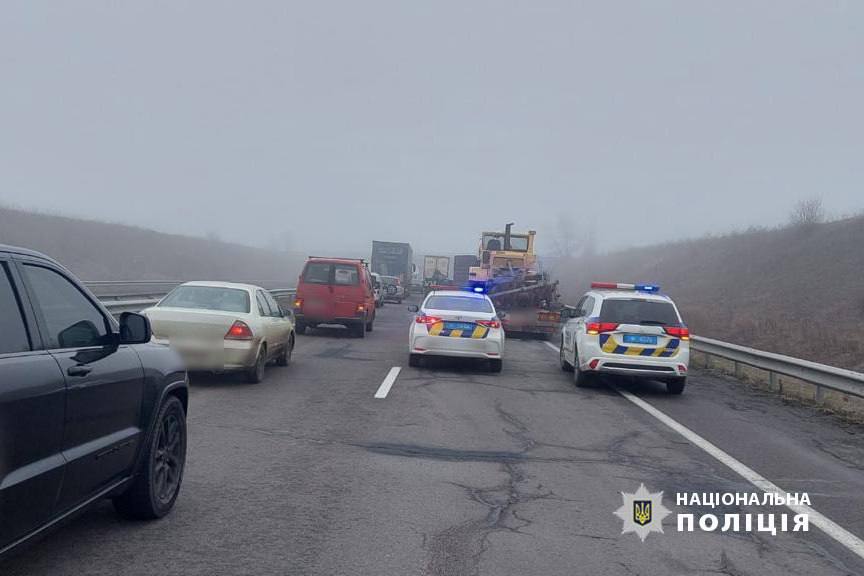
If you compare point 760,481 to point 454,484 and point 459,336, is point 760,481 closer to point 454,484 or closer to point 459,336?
point 454,484

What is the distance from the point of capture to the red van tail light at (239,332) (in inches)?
468

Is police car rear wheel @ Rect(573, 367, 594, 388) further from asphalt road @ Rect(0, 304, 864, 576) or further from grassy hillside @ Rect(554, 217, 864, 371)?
grassy hillside @ Rect(554, 217, 864, 371)

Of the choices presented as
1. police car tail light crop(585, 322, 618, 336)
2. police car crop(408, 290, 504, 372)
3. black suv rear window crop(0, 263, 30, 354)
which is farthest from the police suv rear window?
black suv rear window crop(0, 263, 30, 354)

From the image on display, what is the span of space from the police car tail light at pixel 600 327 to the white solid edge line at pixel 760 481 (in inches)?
58.5

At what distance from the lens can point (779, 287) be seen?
1454 inches

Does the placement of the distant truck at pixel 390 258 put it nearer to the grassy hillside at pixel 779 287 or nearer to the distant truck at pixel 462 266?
the distant truck at pixel 462 266

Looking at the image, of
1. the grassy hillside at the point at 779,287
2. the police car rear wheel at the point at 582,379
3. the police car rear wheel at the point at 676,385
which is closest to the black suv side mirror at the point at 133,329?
the police car rear wheel at the point at 582,379

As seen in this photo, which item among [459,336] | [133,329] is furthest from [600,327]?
[133,329]

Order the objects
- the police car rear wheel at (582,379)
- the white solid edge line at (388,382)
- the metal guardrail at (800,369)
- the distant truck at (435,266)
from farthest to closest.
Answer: the distant truck at (435,266), the police car rear wheel at (582,379), the white solid edge line at (388,382), the metal guardrail at (800,369)

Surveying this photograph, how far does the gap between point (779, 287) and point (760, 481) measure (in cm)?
3178

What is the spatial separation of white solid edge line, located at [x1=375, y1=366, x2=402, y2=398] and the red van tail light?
6.58ft

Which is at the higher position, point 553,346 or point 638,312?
point 638,312

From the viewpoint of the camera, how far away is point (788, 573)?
17.1 ft

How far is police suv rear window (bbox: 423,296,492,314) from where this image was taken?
1586 centimetres
